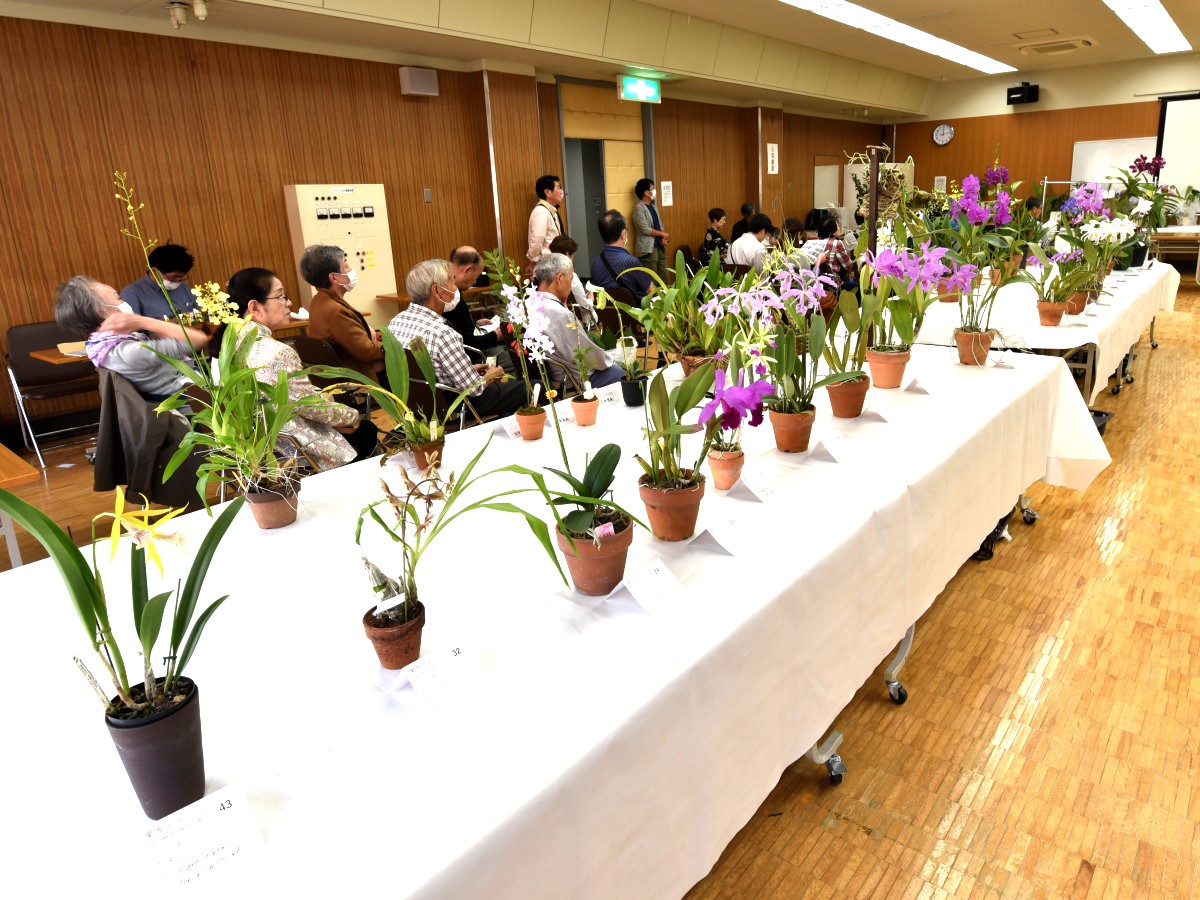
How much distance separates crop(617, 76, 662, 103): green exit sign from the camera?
8320mm

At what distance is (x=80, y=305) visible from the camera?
3.07 m

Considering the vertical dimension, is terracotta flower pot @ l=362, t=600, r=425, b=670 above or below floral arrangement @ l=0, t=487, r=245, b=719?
below

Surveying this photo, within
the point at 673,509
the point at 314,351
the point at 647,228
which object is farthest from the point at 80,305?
the point at 647,228

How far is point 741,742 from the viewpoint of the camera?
4.23 feet

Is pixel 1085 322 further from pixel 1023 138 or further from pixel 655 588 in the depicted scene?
pixel 1023 138

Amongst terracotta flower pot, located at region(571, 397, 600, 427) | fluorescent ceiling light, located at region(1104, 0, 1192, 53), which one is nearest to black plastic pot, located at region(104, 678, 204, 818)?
terracotta flower pot, located at region(571, 397, 600, 427)

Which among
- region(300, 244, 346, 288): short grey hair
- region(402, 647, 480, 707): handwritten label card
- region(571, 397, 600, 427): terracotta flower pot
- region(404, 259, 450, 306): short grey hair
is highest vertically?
region(300, 244, 346, 288): short grey hair

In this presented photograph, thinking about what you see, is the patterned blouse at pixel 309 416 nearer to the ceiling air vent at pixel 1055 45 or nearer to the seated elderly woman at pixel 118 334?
the seated elderly woman at pixel 118 334

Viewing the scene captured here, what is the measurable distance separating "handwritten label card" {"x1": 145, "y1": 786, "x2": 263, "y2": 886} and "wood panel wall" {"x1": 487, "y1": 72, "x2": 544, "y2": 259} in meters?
7.01

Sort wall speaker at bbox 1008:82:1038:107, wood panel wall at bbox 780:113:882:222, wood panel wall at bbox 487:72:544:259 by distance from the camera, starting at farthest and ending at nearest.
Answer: wall speaker at bbox 1008:82:1038:107, wood panel wall at bbox 780:113:882:222, wood panel wall at bbox 487:72:544:259

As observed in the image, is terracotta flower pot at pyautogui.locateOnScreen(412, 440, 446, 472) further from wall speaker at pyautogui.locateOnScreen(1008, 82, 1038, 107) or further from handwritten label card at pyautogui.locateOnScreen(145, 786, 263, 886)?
wall speaker at pyautogui.locateOnScreen(1008, 82, 1038, 107)

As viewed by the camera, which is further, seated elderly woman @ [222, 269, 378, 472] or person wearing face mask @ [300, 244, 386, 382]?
person wearing face mask @ [300, 244, 386, 382]

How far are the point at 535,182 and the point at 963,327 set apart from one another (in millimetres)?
5510

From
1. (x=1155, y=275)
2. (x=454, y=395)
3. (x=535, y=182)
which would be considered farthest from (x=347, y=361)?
(x=1155, y=275)
